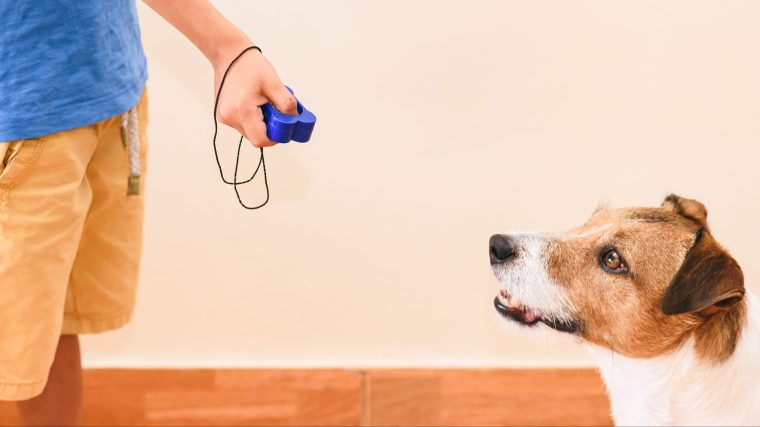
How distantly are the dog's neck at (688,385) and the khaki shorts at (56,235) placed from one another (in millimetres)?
876

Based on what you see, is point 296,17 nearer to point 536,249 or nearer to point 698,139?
point 536,249

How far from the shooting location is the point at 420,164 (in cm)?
188

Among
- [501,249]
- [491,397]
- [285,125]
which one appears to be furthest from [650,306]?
[491,397]

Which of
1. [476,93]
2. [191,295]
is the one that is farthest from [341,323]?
[476,93]

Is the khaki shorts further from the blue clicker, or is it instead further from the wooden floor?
the wooden floor

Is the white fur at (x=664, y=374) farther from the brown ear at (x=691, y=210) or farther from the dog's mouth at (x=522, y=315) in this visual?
the brown ear at (x=691, y=210)

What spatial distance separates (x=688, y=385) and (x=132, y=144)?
3.29 feet

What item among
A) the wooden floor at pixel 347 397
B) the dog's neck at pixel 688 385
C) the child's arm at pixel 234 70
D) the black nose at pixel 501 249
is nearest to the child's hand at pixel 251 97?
the child's arm at pixel 234 70

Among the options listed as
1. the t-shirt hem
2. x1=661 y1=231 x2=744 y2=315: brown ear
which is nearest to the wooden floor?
x1=661 y1=231 x2=744 y2=315: brown ear

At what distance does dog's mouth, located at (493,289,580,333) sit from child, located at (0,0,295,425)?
1.92 feet

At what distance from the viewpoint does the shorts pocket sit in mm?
1067

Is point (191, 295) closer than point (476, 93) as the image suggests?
No

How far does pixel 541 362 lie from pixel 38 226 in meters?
1.38

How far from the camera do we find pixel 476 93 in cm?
181
